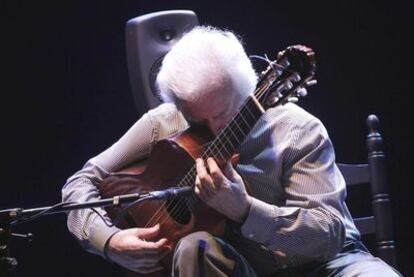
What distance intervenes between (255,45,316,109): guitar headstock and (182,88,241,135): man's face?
0.12 meters

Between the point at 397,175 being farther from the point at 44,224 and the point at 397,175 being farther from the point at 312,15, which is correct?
the point at 44,224

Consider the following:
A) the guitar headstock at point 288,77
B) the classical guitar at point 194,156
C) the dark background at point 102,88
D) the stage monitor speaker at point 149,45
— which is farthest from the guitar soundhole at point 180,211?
the dark background at point 102,88

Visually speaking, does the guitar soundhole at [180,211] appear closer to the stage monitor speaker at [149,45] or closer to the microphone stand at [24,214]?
the microphone stand at [24,214]

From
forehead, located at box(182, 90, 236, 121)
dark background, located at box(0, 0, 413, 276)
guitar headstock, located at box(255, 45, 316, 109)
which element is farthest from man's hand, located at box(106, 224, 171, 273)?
dark background, located at box(0, 0, 413, 276)

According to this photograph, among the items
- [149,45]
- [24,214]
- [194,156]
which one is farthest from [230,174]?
[149,45]

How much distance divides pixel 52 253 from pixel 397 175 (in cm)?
147

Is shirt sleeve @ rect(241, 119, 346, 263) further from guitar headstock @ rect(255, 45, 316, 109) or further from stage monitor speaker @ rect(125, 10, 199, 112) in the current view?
stage monitor speaker @ rect(125, 10, 199, 112)

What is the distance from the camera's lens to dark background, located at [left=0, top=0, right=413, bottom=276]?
3.18m

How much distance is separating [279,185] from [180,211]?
0.29m

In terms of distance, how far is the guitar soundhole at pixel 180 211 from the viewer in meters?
2.16

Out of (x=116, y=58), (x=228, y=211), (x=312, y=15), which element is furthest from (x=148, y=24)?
(x=228, y=211)

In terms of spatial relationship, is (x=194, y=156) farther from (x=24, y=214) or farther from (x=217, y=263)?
(x=24, y=214)

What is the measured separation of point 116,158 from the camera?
8.10ft

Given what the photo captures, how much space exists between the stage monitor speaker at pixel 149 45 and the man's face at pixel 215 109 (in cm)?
61
